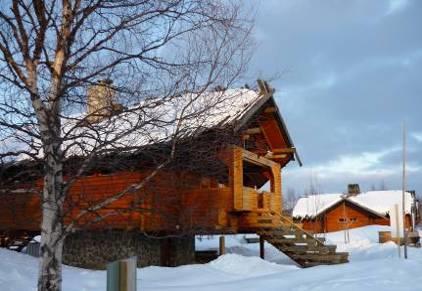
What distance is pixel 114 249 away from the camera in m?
18.4

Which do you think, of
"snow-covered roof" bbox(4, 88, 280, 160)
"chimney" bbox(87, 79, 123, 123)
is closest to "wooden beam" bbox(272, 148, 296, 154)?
"snow-covered roof" bbox(4, 88, 280, 160)

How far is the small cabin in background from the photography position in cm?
5556

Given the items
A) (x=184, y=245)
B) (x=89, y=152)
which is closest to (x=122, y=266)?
(x=89, y=152)

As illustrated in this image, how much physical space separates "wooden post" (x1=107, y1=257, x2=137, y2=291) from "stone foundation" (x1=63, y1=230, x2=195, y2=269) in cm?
1496

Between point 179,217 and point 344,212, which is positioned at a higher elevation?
point 344,212

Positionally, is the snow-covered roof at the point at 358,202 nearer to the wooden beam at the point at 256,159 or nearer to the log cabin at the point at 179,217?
the wooden beam at the point at 256,159

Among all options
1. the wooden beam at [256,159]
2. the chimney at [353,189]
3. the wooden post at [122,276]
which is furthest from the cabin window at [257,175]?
the chimney at [353,189]

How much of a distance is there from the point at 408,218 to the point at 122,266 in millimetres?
58436

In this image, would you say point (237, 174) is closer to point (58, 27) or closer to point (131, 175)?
point (131, 175)

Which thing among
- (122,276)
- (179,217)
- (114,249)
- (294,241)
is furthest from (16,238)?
(122,276)

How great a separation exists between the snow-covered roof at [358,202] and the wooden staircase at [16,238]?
37065mm

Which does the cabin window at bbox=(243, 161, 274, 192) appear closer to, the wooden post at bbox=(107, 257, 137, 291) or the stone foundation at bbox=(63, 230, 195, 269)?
the stone foundation at bbox=(63, 230, 195, 269)

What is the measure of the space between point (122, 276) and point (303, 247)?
1643cm

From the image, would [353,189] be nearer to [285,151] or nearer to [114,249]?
[285,151]
